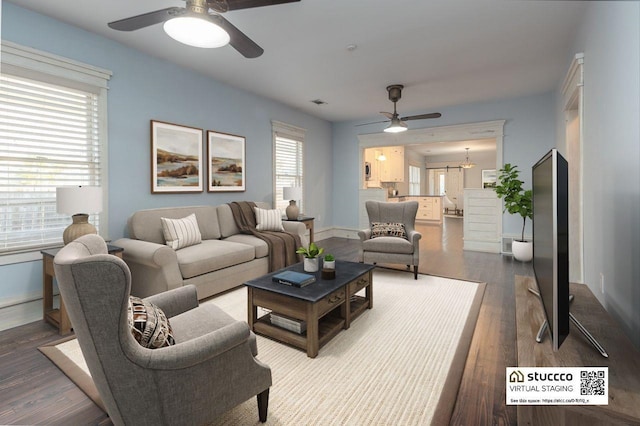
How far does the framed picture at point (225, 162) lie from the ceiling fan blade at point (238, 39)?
7.65 ft

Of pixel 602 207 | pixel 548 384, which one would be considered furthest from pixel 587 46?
pixel 548 384

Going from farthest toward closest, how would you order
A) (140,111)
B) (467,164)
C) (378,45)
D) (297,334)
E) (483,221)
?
(467,164), (483,221), (140,111), (378,45), (297,334)

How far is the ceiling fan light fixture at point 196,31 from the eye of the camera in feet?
6.39

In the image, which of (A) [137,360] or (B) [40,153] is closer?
(A) [137,360]

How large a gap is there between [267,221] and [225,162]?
1.12 metres

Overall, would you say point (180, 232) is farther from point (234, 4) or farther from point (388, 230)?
point (388, 230)

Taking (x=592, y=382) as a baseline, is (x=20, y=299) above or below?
below

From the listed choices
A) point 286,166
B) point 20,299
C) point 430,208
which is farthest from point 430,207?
point 20,299

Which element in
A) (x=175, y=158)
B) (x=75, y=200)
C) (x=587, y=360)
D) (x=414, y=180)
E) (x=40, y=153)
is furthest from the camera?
(x=414, y=180)

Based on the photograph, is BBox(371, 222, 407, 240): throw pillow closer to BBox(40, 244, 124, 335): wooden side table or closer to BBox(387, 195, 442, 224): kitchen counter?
BBox(40, 244, 124, 335): wooden side table

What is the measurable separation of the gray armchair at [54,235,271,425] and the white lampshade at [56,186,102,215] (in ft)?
5.06

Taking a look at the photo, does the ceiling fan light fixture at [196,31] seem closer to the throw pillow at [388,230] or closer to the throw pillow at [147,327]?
the throw pillow at [147,327]

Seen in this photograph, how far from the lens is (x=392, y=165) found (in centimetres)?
950

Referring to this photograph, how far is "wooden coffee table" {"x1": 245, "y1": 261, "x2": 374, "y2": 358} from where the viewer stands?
7.27 ft
